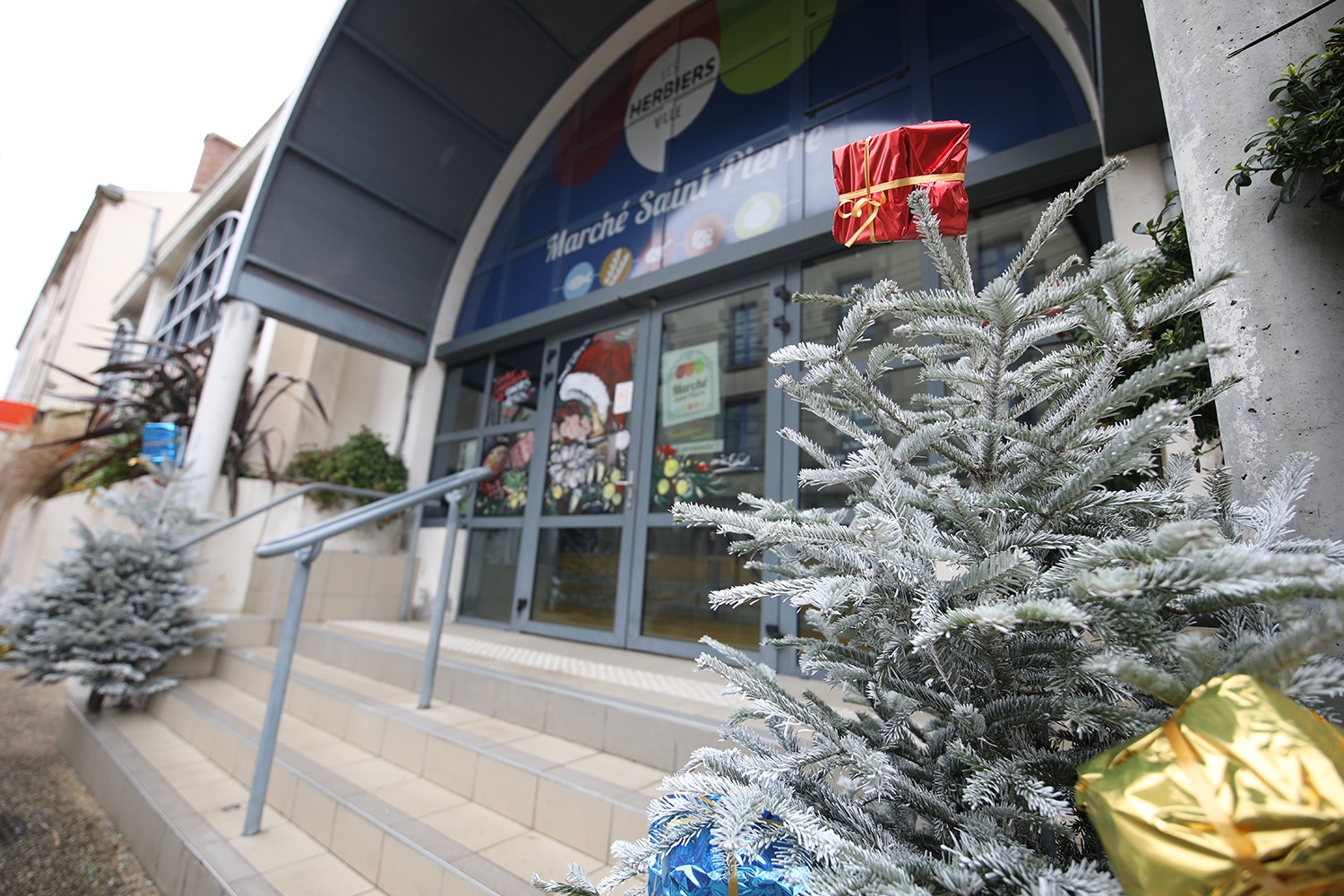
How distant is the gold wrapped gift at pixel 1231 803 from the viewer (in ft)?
1.42

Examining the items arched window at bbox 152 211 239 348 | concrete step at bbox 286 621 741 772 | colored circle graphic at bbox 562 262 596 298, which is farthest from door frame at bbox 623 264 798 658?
arched window at bbox 152 211 239 348

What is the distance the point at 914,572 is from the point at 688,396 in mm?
3027

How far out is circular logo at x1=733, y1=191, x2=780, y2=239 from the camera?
3559 mm

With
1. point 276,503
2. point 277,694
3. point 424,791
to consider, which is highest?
point 276,503

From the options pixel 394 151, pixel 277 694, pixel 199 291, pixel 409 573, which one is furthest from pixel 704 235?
pixel 199 291

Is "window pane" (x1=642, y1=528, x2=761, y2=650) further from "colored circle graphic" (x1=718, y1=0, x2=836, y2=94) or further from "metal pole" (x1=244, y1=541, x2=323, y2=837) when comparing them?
"colored circle graphic" (x1=718, y1=0, x2=836, y2=94)

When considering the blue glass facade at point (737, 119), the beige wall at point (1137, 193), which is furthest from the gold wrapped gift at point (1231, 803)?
the blue glass facade at point (737, 119)

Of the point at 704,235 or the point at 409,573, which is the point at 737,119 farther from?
the point at 409,573

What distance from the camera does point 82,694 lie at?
3.55m

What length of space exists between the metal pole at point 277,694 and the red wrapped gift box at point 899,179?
6.59 ft

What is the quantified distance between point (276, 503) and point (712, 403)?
9.69 ft

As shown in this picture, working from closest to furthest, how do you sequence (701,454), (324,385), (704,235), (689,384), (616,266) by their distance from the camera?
1. (701,454)
2. (689,384)
3. (704,235)
4. (616,266)
5. (324,385)

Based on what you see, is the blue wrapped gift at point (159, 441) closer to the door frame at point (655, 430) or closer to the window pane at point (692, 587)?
the door frame at point (655, 430)

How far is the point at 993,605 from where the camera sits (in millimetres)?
640
